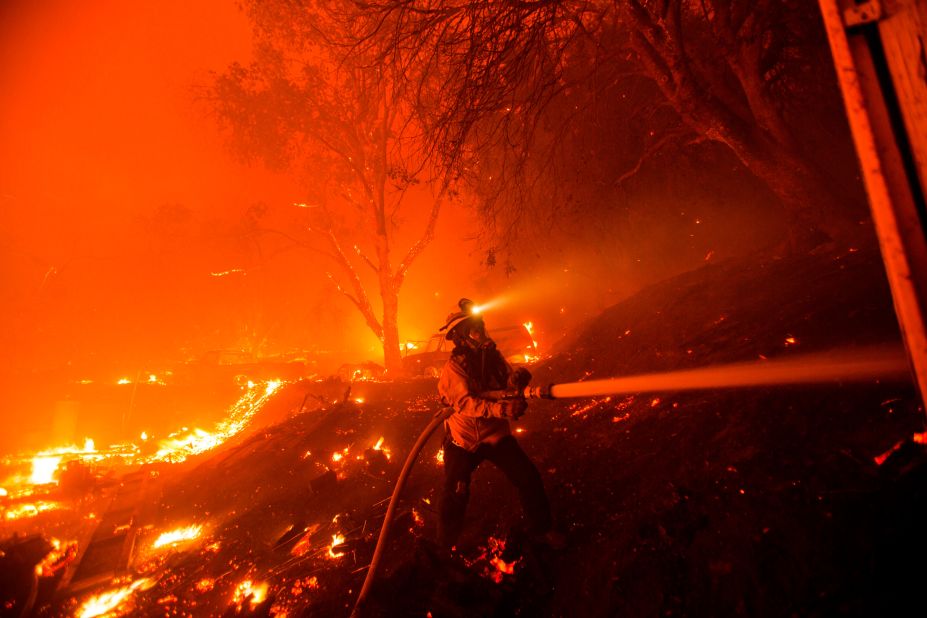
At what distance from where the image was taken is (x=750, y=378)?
388cm

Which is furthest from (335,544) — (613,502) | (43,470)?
(43,470)

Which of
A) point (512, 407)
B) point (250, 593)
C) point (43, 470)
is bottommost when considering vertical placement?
point (250, 593)

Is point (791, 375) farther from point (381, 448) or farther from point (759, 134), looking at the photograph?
point (381, 448)

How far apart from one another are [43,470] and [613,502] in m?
12.1

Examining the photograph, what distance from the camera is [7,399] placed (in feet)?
50.0

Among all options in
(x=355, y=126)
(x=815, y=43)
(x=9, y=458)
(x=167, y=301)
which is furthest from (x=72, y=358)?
(x=815, y=43)

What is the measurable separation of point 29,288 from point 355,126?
2107cm

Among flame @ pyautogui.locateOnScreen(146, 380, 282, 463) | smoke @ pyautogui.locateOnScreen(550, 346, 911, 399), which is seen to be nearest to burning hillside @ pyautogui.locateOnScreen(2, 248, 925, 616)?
smoke @ pyautogui.locateOnScreen(550, 346, 911, 399)

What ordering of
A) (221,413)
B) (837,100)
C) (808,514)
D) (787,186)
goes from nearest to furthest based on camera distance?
(808,514) → (787,186) → (837,100) → (221,413)

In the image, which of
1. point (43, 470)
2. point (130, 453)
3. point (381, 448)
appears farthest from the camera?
point (130, 453)

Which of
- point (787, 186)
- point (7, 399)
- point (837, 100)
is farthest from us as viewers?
point (7, 399)

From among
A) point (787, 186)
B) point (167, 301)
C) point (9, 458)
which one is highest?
point (167, 301)

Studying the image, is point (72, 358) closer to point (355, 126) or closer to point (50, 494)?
point (50, 494)

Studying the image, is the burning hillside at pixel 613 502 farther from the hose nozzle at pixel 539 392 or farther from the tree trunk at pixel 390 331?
the tree trunk at pixel 390 331
